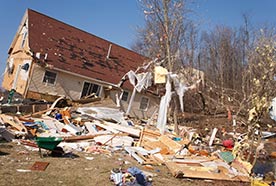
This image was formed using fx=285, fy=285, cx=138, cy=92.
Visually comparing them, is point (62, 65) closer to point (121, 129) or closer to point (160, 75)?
point (121, 129)

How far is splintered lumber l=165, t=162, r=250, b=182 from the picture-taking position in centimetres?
768

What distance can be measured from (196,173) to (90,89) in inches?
586

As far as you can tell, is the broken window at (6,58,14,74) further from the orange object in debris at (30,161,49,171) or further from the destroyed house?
the orange object in debris at (30,161,49,171)

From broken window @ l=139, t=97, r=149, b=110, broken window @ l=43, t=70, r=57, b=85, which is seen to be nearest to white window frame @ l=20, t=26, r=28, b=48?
broken window @ l=43, t=70, r=57, b=85

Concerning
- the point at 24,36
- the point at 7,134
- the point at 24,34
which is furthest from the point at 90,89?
the point at 7,134

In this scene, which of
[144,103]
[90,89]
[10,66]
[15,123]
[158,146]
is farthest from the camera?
[144,103]

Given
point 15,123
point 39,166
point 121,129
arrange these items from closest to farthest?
1. point 39,166
2. point 15,123
3. point 121,129

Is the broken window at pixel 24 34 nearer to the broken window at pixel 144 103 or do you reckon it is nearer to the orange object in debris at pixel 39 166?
the broken window at pixel 144 103

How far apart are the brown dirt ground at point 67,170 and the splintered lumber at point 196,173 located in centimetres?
14

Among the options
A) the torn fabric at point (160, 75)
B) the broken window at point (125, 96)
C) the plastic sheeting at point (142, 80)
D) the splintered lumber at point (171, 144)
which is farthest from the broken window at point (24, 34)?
the splintered lumber at point (171, 144)

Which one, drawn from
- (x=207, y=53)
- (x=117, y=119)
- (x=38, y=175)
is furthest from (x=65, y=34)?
(x=207, y=53)

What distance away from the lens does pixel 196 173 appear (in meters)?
7.87

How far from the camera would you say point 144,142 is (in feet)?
35.7

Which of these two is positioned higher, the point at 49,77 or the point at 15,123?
the point at 49,77
